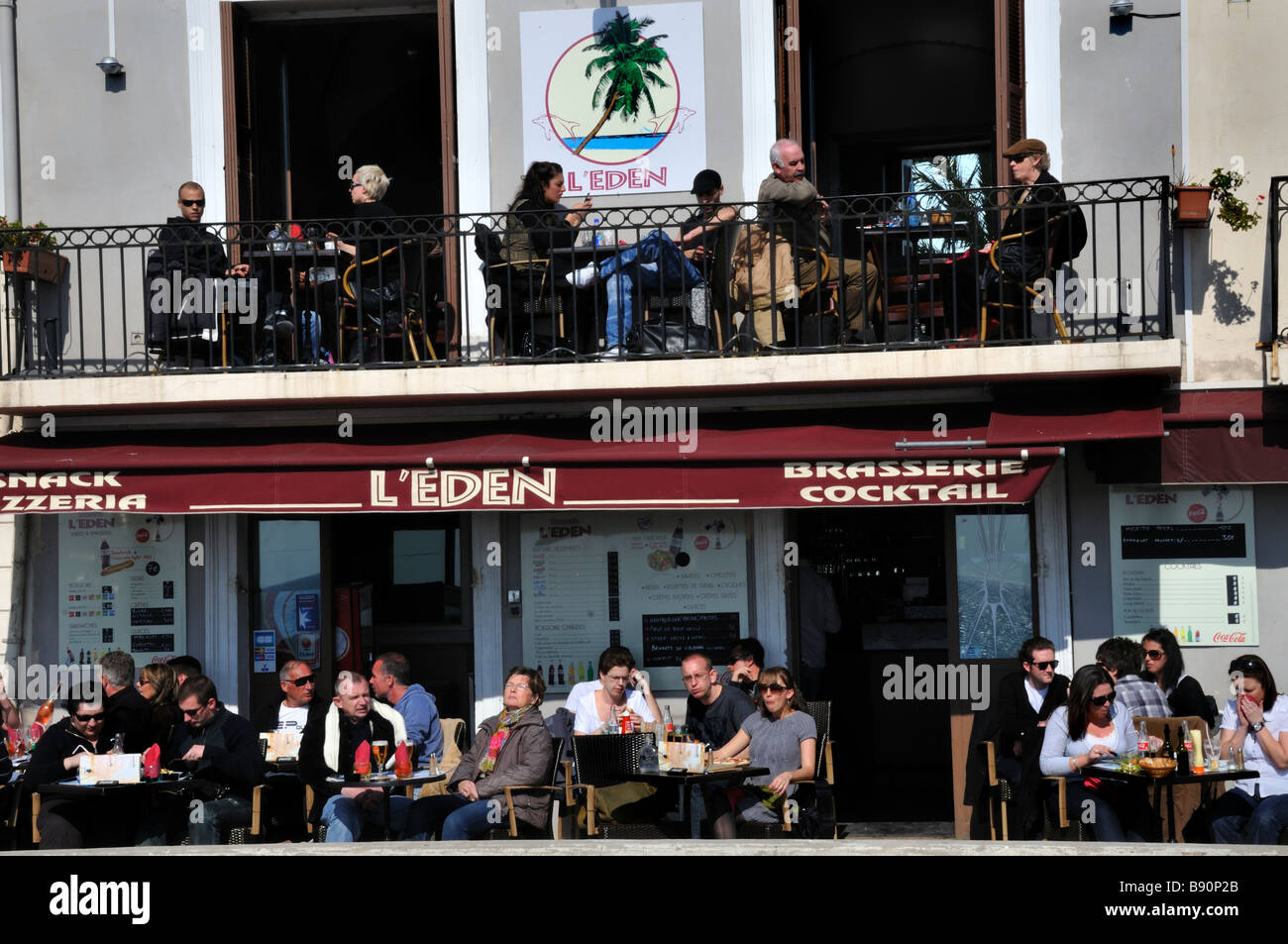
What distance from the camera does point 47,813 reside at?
32.3 feet

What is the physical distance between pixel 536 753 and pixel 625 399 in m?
2.89

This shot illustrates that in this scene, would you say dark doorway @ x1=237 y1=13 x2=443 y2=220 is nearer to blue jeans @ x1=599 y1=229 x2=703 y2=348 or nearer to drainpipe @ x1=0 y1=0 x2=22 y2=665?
drainpipe @ x1=0 y1=0 x2=22 y2=665

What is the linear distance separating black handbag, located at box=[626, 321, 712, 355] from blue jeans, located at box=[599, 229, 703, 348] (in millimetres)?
109

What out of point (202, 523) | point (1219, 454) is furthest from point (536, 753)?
point (1219, 454)

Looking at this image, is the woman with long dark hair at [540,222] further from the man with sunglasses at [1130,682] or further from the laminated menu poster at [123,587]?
the man with sunglasses at [1130,682]

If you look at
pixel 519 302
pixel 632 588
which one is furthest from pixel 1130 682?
pixel 519 302

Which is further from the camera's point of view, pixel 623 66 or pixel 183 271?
pixel 623 66

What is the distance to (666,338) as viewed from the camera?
11406 mm

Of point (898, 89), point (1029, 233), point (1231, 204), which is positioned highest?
point (898, 89)

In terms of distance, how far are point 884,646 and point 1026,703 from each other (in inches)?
103

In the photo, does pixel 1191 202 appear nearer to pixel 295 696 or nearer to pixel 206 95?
pixel 295 696

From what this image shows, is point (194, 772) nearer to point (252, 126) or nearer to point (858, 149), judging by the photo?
point (252, 126)
